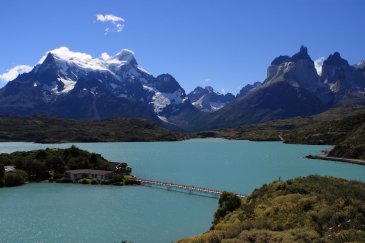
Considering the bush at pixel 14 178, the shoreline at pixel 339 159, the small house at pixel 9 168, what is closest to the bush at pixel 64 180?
the bush at pixel 14 178

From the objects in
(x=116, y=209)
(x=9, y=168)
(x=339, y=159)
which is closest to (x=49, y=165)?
(x=9, y=168)

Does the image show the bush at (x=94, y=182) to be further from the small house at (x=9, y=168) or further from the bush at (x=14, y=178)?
the small house at (x=9, y=168)

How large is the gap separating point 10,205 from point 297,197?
4938 centimetres

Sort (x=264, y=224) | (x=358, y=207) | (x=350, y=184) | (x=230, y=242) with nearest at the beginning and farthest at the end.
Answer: (x=230, y=242) → (x=264, y=224) → (x=358, y=207) → (x=350, y=184)

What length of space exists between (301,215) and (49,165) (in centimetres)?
8577

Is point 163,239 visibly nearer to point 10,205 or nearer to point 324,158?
point 10,205

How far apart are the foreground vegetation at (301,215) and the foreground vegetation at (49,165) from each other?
197 ft

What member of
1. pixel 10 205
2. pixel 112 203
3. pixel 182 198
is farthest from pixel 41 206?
pixel 182 198

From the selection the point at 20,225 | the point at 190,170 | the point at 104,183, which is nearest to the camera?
the point at 20,225

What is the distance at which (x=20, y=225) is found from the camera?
59.2 metres

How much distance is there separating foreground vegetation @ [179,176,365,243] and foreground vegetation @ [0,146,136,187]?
5998 centimetres

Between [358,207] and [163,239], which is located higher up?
[358,207]

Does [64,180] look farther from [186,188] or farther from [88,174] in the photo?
[186,188]

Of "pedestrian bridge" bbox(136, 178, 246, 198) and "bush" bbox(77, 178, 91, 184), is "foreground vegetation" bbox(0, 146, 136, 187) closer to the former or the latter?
"bush" bbox(77, 178, 91, 184)
